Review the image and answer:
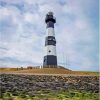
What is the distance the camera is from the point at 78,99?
12656mm

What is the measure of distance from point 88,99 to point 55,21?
1287 inches

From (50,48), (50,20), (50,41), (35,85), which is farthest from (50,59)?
(35,85)

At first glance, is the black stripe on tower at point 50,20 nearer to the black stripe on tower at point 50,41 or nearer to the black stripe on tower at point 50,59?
the black stripe on tower at point 50,41

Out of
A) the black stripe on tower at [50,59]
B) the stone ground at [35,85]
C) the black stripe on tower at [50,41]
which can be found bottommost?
the stone ground at [35,85]

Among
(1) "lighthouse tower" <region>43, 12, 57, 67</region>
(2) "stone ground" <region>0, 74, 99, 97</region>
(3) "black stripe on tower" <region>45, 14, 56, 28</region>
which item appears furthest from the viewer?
(3) "black stripe on tower" <region>45, 14, 56, 28</region>

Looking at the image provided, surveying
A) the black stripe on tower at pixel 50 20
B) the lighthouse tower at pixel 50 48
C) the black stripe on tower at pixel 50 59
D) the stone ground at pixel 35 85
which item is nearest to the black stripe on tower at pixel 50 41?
the lighthouse tower at pixel 50 48

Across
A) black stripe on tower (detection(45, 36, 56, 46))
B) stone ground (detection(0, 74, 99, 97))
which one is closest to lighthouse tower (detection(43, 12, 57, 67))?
black stripe on tower (detection(45, 36, 56, 46))

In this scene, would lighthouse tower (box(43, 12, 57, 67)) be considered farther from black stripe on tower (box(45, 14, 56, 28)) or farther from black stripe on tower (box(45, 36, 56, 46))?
black stripe on tower (box(45, 14, 56, 28))

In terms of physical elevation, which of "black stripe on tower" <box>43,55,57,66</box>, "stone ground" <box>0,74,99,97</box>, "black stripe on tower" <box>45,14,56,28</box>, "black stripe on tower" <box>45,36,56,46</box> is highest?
"black stripe on tower" <box>45,14,56,28</box>

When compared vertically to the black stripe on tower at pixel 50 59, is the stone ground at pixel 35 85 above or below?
below

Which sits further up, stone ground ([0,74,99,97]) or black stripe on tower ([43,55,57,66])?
black stripe on tower ([43,55,57,66])

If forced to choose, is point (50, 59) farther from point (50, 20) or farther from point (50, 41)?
point (50, 20)

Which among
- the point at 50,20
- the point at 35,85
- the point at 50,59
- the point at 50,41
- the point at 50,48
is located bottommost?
the point at 35,85

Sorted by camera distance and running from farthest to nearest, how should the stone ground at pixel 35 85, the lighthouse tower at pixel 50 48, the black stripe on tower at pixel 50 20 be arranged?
the black stripe on tower at pixel 50 20
the lighthouse tower at pixel 50 48
the stone ground at pixel 35 85
